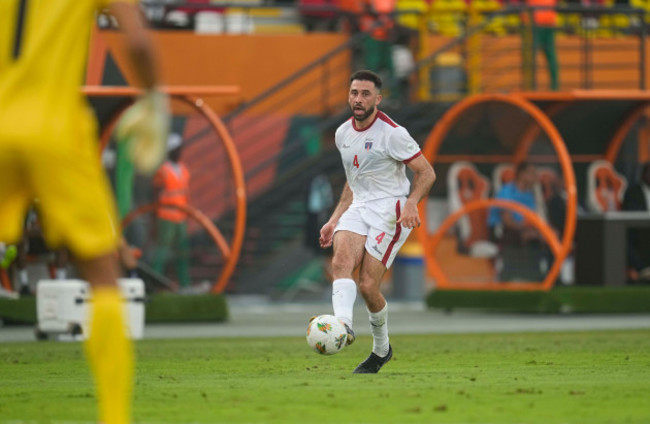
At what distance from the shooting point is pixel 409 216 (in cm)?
1102

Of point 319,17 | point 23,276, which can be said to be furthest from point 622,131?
point 23,276

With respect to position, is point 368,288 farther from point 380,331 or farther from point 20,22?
point 20,22

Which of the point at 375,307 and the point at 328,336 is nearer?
the point at 328,336

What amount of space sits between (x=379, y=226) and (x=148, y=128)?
5294 millimetres

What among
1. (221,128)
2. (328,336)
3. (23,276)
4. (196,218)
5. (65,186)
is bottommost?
(23,276)

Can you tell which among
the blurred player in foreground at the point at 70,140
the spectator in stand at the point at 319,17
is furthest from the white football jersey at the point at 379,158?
the spectator in stand at the point at 319,17

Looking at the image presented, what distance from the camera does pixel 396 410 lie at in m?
Answer: 8.45

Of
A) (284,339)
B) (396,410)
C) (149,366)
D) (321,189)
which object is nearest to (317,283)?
(321,189)

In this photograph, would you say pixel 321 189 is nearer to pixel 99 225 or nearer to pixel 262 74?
pixel 262 74

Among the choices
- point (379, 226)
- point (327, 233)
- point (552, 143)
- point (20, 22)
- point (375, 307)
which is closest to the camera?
point (20, 22)

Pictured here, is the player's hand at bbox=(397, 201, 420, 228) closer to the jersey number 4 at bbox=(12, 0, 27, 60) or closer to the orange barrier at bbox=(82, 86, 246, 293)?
the jersey number 4 at bbox=(12, 0, 27, 60)

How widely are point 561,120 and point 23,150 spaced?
18.7 m

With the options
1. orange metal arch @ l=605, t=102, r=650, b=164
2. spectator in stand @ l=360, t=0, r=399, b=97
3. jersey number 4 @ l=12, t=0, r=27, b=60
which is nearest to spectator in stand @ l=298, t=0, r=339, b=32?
spectator in stand @ l=360, t=0, r=399, b=97

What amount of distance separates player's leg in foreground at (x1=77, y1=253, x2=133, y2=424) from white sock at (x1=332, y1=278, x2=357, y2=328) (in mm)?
4614
